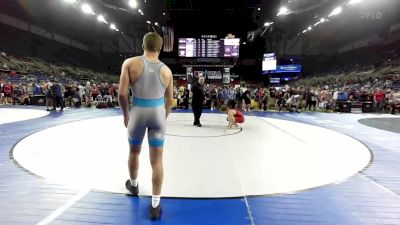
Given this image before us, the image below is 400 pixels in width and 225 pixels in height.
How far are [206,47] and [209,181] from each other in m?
15.0

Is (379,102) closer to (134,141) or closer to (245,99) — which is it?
(245,99)

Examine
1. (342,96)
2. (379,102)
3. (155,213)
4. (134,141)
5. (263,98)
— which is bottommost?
(155,213)

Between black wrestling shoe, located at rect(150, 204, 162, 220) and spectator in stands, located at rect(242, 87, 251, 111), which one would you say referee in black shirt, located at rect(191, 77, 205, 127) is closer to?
black wrestling shoe, located at rect(150, 204, 162, 220)

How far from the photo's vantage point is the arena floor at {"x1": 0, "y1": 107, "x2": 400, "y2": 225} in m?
2.56

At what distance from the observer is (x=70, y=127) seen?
720cm

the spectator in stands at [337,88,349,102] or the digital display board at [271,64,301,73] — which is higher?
the digital display board at [271,64,301,73]

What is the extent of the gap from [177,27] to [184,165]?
19.7 metres

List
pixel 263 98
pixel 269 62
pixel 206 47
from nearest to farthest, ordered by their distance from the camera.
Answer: pixel 263 98 < pixel 206 47 < pixel 269 62

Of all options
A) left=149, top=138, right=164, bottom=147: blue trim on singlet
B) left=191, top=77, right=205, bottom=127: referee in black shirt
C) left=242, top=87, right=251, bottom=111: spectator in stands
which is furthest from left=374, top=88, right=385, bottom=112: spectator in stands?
left=149, top=138, right=164, bottom=147: blue trim on singlet

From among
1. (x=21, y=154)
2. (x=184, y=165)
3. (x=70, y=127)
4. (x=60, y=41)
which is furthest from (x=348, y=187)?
(x=60, y=41)

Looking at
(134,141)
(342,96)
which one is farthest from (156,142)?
(342,96)

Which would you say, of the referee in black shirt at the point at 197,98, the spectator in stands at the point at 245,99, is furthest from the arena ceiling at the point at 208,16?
the referee in black shirt at the point at 197,98

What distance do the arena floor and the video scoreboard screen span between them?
12446 millimetres

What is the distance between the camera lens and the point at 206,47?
58.1 feet
